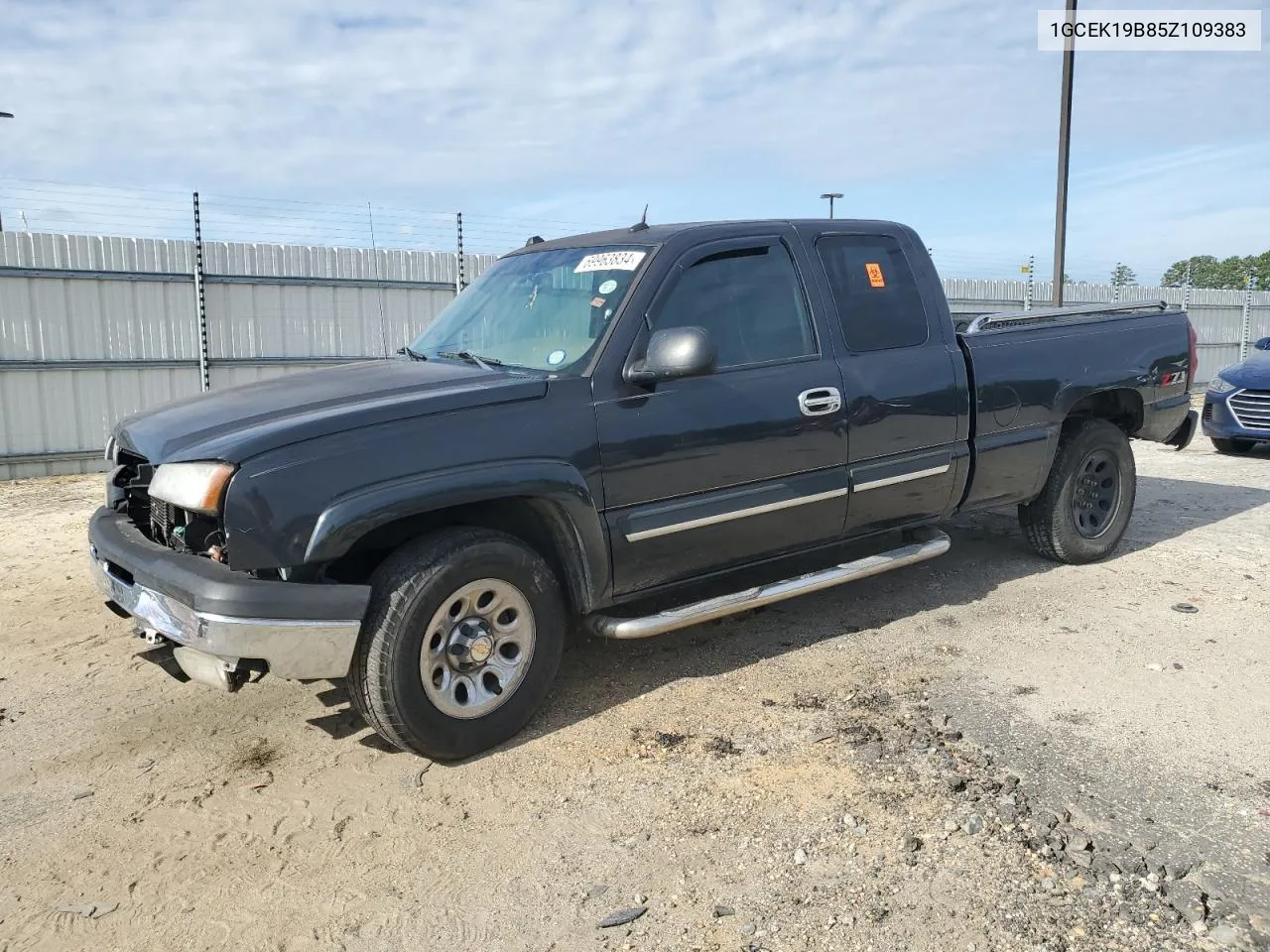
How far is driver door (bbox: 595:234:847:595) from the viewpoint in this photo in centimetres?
385

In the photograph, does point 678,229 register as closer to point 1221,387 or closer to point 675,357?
point 675,357

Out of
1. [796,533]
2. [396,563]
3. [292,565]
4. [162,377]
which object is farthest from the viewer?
[162,377]

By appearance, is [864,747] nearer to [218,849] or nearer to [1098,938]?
[1098,938]

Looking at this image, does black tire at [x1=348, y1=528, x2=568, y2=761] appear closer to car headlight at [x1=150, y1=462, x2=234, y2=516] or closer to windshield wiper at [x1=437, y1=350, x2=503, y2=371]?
car headlight at [x1=150, y1=462, x2=234, y2=516]

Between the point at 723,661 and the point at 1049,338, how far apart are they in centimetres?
263

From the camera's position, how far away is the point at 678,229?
4.31 metres

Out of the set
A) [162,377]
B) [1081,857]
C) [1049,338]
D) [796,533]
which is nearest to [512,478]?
[796,533]

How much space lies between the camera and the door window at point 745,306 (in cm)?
413

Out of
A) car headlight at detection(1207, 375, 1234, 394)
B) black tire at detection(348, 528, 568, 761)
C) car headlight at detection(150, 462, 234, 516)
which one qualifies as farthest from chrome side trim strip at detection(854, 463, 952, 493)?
car headlight at detection(1207, 375, 1234, 394)

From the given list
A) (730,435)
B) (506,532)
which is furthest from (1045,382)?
(506,532)

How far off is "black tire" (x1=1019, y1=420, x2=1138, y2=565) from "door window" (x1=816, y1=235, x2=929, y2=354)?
5.02 ft

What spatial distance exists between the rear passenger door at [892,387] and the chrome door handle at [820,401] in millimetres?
81

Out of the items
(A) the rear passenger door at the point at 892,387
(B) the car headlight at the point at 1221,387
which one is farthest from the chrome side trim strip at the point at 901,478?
(B) the car headlight at the point at 1221,387

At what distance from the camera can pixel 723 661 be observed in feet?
14.8
